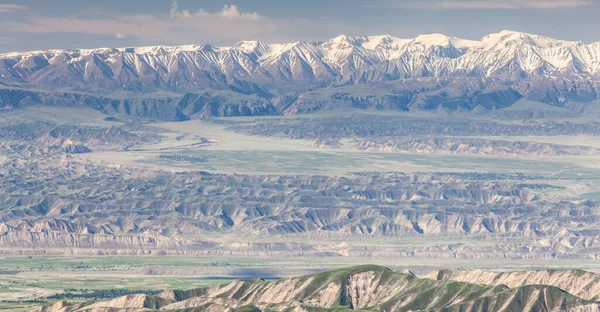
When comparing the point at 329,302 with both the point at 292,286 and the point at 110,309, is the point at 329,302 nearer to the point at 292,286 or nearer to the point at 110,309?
the point at 292,286

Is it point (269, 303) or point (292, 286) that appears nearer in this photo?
point (269, 303)

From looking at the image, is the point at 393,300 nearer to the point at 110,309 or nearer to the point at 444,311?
the point at 444,311

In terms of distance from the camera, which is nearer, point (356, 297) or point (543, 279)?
point (356, 297)

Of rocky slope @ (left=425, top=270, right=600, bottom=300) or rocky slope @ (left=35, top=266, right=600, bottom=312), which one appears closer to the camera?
rocky slope @ (left=35, top=266, right=600, bottom=312)

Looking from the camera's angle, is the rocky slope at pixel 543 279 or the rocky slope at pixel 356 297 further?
the rocky slope at pixel 543 279

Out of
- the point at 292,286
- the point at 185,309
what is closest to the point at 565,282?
the point at 292,286

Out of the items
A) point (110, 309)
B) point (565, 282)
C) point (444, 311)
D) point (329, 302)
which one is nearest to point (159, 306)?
point (110, 309)

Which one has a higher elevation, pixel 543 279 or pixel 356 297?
pixel 543 279
